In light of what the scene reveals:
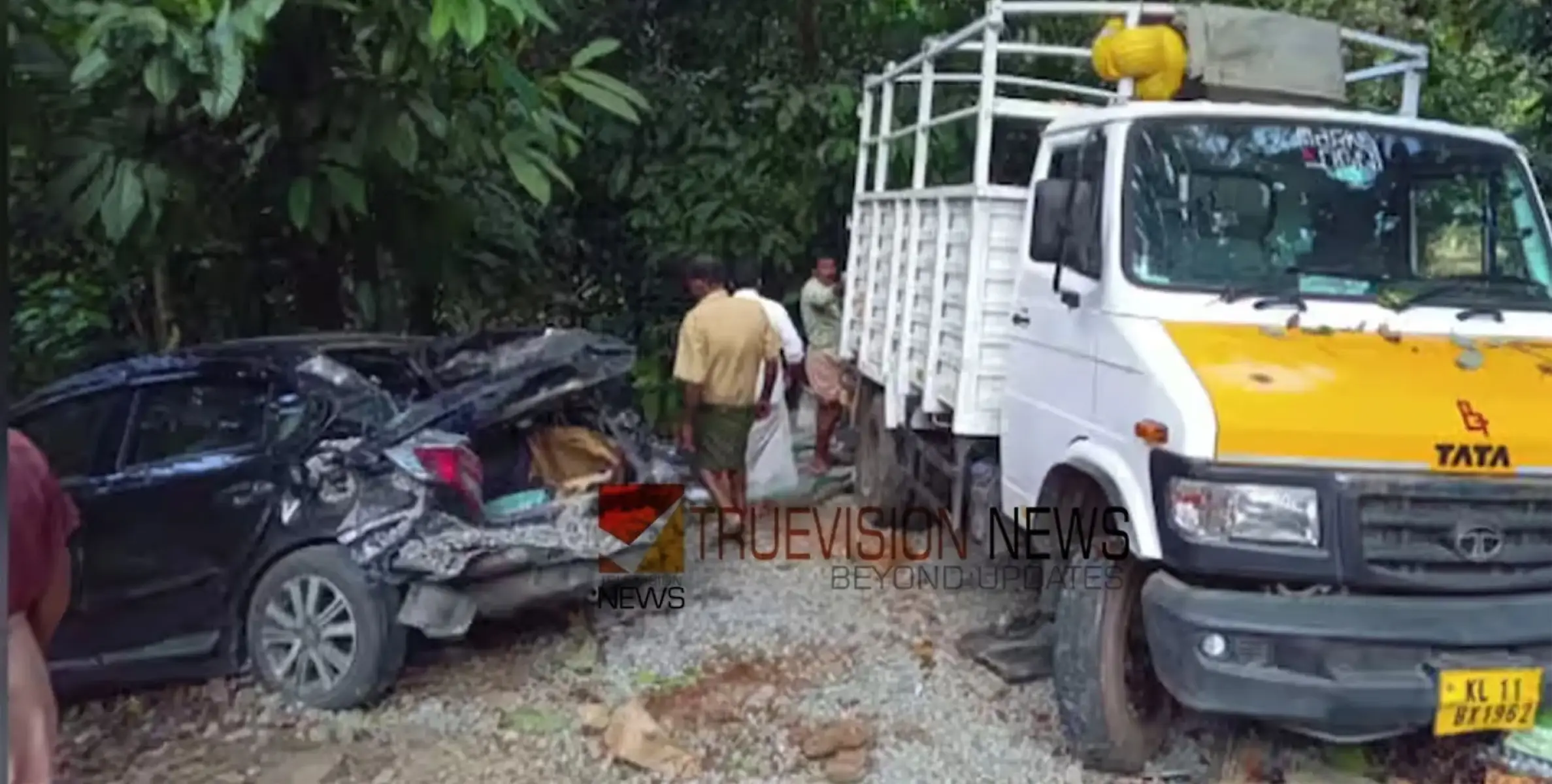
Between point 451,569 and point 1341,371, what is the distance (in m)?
3.02

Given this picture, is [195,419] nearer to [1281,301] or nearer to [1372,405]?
[1281,301]

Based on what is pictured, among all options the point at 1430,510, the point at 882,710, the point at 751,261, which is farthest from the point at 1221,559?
the point at 751,261

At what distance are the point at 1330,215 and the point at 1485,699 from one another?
5.43 feet

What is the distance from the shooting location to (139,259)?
684cm

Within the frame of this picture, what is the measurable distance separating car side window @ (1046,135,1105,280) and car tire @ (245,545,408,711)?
274 cm

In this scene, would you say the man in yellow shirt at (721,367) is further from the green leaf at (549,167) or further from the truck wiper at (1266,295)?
the truck wiper at (1266,295)

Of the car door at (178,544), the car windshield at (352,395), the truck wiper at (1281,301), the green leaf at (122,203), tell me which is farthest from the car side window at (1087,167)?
the green leaf at (122,203)

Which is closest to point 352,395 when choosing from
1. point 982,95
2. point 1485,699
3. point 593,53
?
point 593,53

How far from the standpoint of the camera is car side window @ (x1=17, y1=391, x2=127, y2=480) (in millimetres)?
5461

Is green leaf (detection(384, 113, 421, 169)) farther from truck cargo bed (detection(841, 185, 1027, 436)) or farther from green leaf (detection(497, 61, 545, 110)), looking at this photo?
truck cargo bed (detection(841, 185, 1027, 436))

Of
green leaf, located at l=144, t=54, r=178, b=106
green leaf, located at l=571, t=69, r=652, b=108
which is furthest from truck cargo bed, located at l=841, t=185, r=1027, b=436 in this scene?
green leaf, located at l=144, t=54, r=178, b=106

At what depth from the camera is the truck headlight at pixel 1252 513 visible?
394 centimetres

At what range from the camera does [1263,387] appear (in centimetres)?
401

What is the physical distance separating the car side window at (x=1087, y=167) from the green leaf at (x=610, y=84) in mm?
1654
